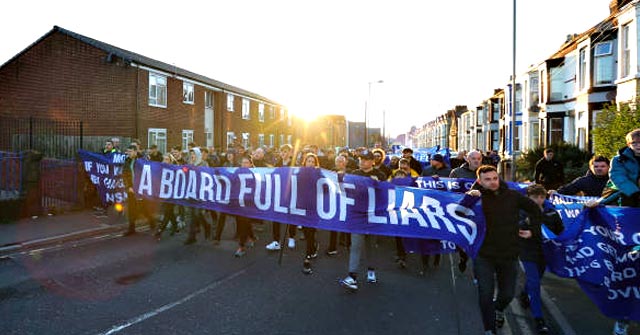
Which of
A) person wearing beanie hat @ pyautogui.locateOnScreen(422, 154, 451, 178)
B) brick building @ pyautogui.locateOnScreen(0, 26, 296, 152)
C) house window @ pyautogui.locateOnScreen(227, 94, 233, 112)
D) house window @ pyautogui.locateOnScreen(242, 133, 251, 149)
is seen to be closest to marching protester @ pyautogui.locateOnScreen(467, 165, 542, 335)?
person wearing beanie hat @ pyautogui.locateOnScreen(422, 154, 451, 178)

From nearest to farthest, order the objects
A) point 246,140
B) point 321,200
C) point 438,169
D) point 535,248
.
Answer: point 535,248
point 321,200
point 438,169
point 246,140

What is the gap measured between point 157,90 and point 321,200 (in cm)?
2085

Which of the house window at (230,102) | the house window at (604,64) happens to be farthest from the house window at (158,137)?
the house window at (604,64)

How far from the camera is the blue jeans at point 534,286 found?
5.12 metres

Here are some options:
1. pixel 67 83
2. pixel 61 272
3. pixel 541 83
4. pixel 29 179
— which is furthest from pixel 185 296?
pixel 541 83

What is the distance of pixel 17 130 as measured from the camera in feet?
70.2

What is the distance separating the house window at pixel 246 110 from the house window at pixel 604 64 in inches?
1021

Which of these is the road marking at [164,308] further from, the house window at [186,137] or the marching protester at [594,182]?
the house window at [186,137]

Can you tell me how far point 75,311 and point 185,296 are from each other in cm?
129

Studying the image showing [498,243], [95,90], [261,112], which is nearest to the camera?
[498,243]

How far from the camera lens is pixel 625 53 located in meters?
17.6

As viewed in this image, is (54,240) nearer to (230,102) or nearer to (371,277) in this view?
(371,277)

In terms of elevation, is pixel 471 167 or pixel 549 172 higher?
pixel 471 167

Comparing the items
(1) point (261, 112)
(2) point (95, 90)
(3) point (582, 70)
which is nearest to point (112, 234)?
(2) point (95, 90)
